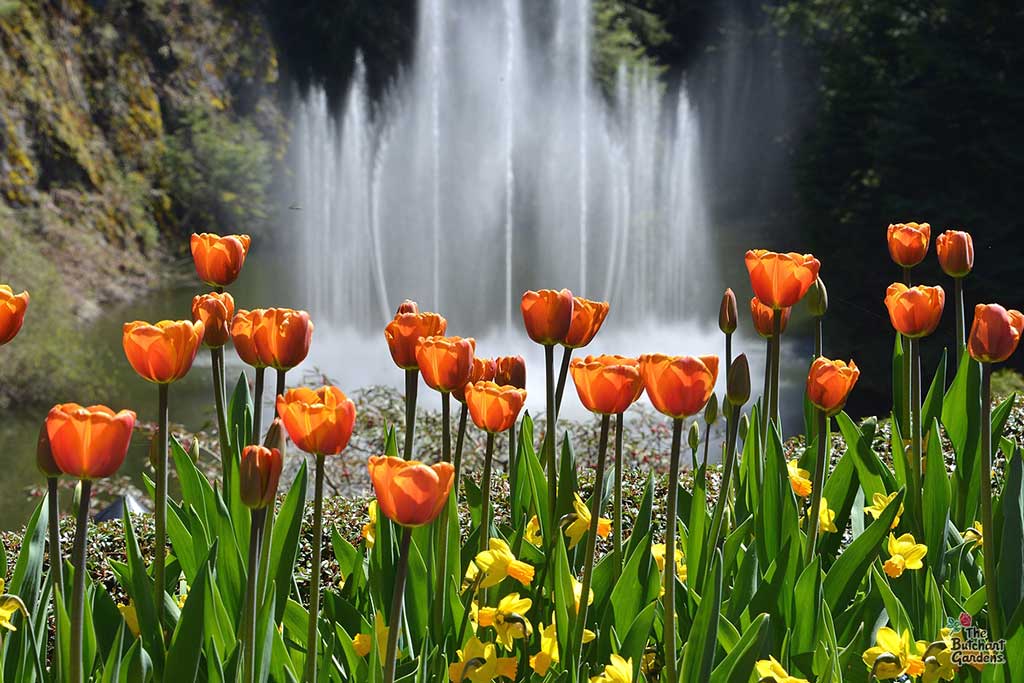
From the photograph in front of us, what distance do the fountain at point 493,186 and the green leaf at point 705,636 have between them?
9.36 metres

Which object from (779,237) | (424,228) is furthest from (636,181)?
(424,228)

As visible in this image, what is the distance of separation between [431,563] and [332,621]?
0.54 feet

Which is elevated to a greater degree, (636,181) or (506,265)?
(636,181)

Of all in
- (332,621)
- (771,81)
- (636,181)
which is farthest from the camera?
(771,81)

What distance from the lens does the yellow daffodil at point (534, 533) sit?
1709 millimetres

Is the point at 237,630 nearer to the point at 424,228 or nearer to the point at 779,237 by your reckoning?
the point at 424,228

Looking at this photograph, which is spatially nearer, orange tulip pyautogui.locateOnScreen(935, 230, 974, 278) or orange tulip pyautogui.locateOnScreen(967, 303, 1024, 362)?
orange tulip pyautogui.locateOnScreen(967, 303, 1024, 362)

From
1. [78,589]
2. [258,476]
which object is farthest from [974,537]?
[78,589]

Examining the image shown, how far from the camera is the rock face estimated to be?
1327 cm

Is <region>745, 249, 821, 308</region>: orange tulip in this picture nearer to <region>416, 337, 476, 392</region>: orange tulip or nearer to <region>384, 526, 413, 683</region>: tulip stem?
<region>416, 337, 476, 392</region>: orange tulip

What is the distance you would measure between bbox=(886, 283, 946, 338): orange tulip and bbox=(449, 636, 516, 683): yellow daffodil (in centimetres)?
75

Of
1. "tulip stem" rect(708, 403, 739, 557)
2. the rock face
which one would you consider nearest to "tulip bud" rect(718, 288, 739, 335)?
"tulip stem" rect(708, 403, 739, 557)

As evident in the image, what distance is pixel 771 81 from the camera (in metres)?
23.7

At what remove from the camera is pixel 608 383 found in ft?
4.17
